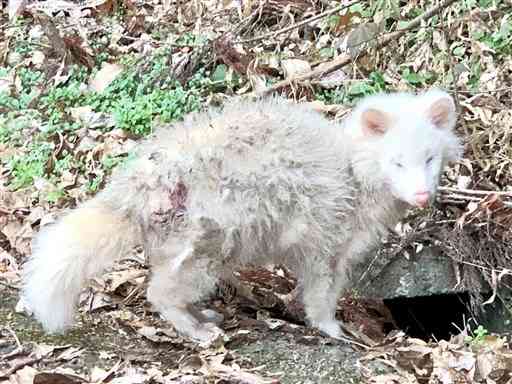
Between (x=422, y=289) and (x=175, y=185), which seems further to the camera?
(x=422, y=289)

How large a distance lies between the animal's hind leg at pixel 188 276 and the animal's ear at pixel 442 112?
4.35 ft

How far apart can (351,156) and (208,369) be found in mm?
1453

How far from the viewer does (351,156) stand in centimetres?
496

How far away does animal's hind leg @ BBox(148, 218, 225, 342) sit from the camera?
179 inches

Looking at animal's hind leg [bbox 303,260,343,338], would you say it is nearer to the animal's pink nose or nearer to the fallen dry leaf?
the animal's pink nose

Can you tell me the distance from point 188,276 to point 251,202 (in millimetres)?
495

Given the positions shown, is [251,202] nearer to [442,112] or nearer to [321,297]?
[321,297]

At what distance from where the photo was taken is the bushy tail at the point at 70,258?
4.41 m

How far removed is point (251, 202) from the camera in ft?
15.0

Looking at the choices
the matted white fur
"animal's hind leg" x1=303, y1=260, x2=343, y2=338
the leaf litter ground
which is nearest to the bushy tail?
the matted white fur

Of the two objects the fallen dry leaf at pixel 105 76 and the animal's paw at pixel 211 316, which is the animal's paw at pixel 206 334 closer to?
the animal's paw at pixel 211 316

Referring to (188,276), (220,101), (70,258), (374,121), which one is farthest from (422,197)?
(220,101)

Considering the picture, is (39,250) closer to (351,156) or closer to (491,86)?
(351,156)

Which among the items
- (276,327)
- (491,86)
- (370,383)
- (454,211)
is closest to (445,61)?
(491,86)
